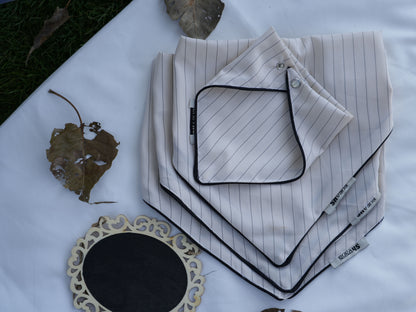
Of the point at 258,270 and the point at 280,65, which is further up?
the point at 280,65

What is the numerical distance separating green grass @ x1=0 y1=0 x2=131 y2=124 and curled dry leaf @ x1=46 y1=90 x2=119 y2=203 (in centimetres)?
29

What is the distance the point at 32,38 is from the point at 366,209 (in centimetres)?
77

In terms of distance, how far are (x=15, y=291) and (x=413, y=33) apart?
2.63 ft

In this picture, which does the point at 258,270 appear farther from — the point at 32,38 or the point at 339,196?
the point at 32,38

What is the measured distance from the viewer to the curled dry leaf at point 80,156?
2.44 feet

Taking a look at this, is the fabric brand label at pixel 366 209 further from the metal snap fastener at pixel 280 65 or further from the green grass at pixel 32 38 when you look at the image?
the green grass at pixel 32 38

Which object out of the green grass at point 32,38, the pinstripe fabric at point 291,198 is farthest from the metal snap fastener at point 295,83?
the green grass at point 32,38

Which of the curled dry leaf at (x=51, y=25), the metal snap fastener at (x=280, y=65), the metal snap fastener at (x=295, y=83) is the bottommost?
the metal snap fastener at (x=295, y=83)

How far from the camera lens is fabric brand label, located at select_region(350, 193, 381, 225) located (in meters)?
0.70

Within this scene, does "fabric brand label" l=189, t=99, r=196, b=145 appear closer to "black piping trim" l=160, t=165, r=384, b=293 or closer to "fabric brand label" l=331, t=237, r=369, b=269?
"black piping trim" l=160, t=165, r=384, b=293

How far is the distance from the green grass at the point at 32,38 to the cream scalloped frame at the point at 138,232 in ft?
1.36

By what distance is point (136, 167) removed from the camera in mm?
760

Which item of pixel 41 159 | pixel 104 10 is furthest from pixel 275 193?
pixel 104 10

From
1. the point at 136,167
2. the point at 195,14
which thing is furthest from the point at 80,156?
the point at 195,14
